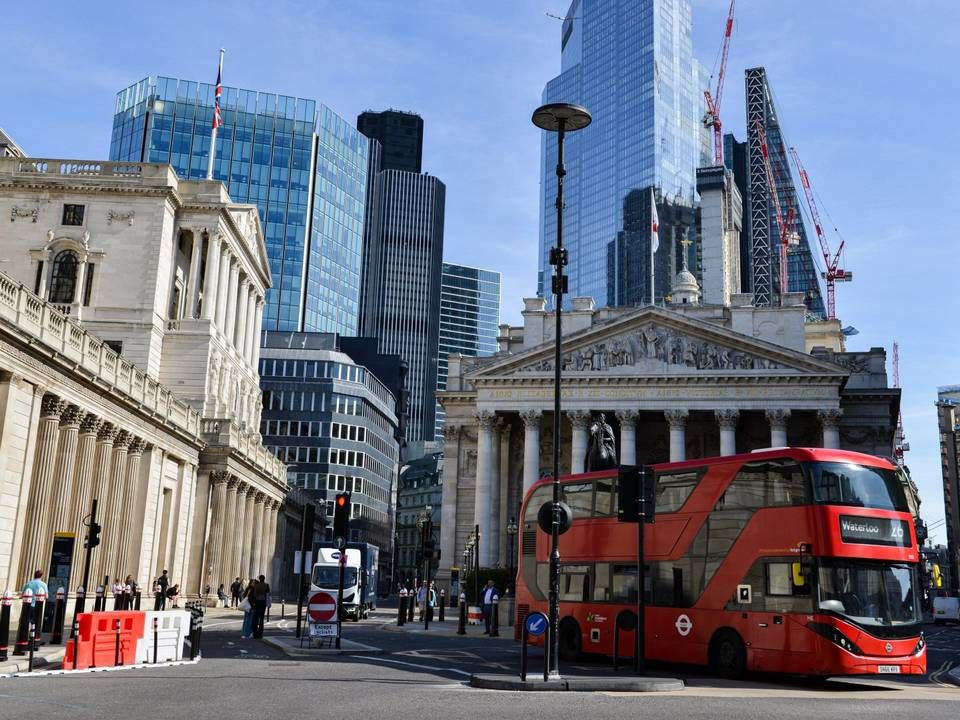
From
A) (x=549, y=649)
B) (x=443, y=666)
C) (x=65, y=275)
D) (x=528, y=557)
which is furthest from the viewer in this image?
(x=65, y=275)

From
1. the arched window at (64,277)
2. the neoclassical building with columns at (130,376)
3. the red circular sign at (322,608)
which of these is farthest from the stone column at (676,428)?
the red circular sign at (322,608)

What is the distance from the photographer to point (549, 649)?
59.8ft

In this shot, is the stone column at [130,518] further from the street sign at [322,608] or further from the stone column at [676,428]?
the stone column at [676,428]

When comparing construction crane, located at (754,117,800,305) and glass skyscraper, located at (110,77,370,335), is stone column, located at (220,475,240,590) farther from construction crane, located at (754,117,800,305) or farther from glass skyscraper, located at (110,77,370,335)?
construction crane, located at (754,117,800,305)

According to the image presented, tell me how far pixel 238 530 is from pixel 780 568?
43764 mm

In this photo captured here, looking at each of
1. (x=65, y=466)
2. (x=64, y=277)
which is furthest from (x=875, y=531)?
(x=64, y=277)

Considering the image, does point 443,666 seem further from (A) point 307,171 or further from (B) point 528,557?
(A) point 307,171

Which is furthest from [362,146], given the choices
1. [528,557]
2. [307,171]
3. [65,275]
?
[528,557]

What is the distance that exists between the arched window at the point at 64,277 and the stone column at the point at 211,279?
7590 mm

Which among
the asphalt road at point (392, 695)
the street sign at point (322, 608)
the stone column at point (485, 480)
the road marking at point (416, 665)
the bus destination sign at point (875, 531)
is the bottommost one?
the road marking at point (416, 665)

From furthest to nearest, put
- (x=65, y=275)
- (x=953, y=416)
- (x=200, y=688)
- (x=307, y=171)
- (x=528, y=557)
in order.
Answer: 1. (x=953, y=416)
2. (x=307, y=171)
3. (x=65, y=275)
4. (x=528, y=557)
5. (x=200, y=688)

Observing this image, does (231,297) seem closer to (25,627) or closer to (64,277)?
(64,277)

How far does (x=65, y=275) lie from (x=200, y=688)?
40.9 meters

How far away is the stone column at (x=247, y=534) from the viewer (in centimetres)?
5988
